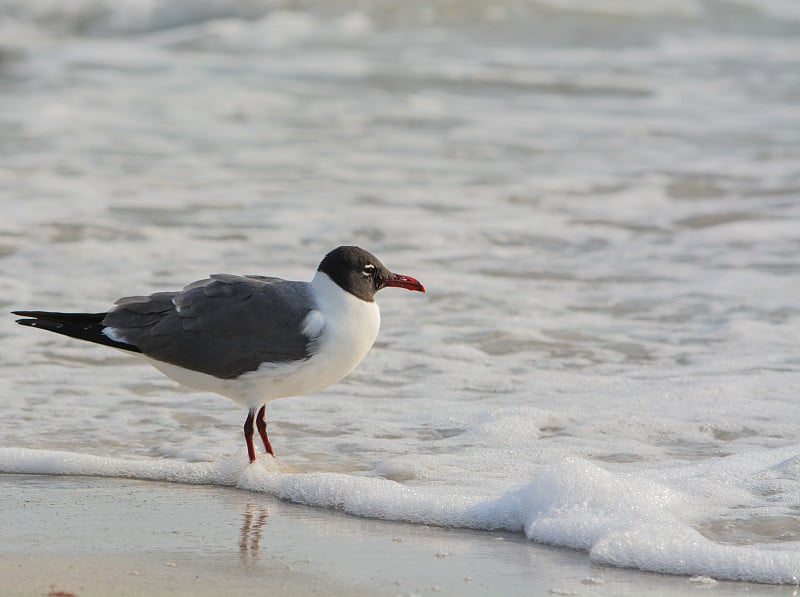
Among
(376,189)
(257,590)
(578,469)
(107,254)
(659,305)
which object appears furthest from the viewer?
(376,189)

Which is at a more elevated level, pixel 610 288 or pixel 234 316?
pixel 234 316

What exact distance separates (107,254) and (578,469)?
15.1 feet

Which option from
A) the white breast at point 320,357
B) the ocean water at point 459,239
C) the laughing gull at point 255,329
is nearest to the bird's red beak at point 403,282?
the laughing gull at point 255,329

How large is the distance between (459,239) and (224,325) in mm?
4111

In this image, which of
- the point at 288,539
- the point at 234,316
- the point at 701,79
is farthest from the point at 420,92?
the point at 288,539

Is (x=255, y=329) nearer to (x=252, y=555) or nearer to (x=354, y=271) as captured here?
(x=354, y=271)

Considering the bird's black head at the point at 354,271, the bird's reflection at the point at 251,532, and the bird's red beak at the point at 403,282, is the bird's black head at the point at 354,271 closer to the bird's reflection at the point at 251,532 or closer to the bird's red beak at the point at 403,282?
the bird's red beak at the point at 403,282

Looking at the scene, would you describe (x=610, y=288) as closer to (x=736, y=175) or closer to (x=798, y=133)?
(x=736, y=175)

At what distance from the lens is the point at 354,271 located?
4.67 m

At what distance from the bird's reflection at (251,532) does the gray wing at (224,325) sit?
1.99ft

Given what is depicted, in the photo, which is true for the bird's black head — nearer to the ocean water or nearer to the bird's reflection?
the ocean water

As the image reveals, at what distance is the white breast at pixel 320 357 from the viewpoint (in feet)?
14.9

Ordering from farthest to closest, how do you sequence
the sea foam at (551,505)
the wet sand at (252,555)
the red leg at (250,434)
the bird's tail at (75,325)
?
1. the bird's tail at (75,325)
2. the red leg at (250,434)
3. the sea foam at (551,505)
4. the wet sand at (252,555)

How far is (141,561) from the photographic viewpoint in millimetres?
3561
